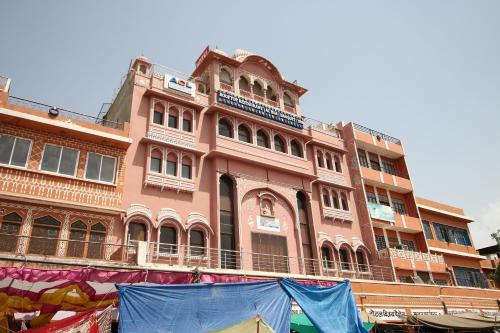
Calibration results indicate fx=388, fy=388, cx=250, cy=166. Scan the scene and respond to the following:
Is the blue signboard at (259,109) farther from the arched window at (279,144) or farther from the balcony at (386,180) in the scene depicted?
the balcony at (386,180)

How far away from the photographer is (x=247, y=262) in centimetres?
1781

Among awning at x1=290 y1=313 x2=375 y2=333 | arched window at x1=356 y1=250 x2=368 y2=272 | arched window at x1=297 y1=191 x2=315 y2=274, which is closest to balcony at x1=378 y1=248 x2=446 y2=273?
arched window at x1=356 y1=250 x2=368 y2=272

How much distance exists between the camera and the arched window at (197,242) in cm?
1723

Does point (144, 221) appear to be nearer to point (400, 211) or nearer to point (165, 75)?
point (165, 75)

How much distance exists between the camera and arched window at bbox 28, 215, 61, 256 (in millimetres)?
13727

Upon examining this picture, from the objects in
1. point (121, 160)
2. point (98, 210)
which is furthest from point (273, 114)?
point (98, 210)

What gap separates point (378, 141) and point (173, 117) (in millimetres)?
15511

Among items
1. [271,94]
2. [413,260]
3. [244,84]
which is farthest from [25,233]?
[413,260]

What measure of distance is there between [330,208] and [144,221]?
1139 cm

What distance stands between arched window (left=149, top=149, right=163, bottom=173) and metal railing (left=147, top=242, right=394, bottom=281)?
3.58 meters

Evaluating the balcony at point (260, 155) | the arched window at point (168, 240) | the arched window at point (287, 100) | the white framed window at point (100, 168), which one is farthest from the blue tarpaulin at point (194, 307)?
the arched window at point (287, 100)

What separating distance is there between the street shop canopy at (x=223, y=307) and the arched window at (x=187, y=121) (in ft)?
42.2

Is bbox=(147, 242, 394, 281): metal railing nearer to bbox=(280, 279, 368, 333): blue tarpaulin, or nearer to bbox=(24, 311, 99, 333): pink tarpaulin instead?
bbox=(280, 279, 368, 333): blue tarpaulin

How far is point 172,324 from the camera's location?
22.3 ft
